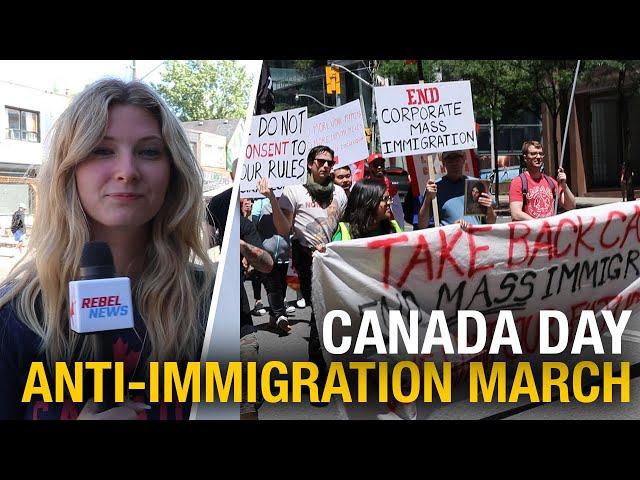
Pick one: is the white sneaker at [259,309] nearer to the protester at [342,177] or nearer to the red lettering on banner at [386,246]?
the protester at [342,177]

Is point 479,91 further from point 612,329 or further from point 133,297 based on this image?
point 133,297

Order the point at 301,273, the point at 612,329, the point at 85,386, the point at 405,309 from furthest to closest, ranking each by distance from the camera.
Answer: the point at 301,273, the point at 612,329, the point at 405,309, the point at 85,386

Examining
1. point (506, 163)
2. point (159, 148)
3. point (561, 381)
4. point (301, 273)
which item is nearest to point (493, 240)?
point (561, 381)

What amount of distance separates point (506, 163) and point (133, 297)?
35191 mm

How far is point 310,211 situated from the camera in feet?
19.2

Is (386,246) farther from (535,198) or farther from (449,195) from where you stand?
(535,198)

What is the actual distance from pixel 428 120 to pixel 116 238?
16.0ft

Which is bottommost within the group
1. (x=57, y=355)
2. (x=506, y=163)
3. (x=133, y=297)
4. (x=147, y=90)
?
(x=57, y=355)

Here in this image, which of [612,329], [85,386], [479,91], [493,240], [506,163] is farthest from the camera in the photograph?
[506,163]

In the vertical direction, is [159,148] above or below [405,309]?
above

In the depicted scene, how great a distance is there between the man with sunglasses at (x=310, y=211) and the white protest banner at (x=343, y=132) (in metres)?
1.29

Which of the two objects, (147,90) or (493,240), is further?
(493,240)

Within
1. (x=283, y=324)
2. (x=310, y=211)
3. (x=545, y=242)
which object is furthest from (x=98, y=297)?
(x=283, y=324)

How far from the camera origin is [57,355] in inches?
→ 67.9
